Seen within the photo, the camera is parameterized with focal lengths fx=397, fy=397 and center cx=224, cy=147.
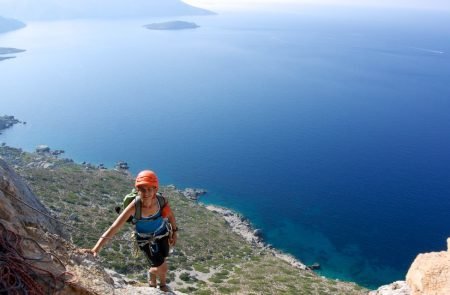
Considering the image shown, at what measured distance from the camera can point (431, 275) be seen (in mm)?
8602

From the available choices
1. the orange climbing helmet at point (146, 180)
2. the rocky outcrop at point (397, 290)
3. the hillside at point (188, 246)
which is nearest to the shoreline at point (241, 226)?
the hillside at point (188, 246)

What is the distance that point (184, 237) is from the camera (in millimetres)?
45562

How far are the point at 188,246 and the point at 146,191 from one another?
126ft

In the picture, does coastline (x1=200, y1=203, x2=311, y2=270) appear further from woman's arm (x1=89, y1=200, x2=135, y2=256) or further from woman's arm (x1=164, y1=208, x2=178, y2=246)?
woman's arm (x1=89, y1=200, x2=135, y2=256)

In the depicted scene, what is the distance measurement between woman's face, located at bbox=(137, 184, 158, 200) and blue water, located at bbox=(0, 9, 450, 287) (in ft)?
162

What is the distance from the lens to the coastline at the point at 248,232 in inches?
2062

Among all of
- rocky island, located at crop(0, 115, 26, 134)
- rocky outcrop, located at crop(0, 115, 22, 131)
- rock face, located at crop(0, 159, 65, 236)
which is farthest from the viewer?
rocky outcrop, located at crop(0, 115, 22, 131)

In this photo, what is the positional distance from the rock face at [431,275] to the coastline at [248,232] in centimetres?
4115

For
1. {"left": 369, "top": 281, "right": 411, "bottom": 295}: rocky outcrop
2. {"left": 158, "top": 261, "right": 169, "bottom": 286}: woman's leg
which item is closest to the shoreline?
{"left": 369, "top": 281, "right": 411, "bottom": 295}: rocky outcrop

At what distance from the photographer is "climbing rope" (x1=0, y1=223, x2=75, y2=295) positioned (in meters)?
4.18

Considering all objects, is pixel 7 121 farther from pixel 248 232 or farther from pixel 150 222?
pixel 150 222

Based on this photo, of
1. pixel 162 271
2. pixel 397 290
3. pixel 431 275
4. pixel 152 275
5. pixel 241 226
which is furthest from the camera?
pixel 241 226

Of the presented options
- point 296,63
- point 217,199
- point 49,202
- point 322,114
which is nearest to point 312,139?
point 322,114

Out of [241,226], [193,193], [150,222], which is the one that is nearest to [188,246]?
[241,226]
